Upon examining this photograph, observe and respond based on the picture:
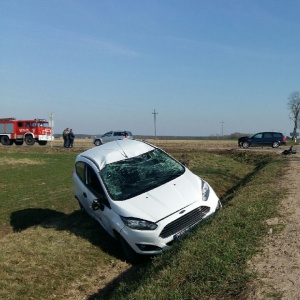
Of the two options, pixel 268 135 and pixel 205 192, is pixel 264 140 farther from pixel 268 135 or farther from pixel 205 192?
pixel 205 192

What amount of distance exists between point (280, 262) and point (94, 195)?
13.1 ft

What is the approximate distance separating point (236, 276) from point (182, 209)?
2238 mm

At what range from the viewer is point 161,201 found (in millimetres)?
6547

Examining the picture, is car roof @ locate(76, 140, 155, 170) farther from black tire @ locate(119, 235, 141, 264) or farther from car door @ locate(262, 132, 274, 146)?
car door @ locate(262, 132, 274, 146)

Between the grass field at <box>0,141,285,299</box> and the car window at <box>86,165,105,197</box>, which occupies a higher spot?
the car window at <box>86,165,105,197</box>

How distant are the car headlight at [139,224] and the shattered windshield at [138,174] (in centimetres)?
62

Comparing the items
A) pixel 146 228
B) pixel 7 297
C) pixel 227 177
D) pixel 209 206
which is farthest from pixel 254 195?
pixel 227 177

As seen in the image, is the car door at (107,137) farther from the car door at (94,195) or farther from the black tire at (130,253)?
the black tire at (130,253)

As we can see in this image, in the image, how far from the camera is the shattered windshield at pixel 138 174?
713 cm

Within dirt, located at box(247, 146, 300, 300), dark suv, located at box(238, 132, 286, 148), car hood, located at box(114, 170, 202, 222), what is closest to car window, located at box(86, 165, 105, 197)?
car hood, located at box(114, 170, 202, 222)

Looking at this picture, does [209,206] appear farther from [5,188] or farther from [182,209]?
[5,188]

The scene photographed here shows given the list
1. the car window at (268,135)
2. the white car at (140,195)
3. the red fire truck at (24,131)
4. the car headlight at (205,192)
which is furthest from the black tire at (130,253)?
the red fire truck at (24,131)

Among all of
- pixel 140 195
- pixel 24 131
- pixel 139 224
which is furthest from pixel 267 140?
pixel 139 224

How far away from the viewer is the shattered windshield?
7129 mm
